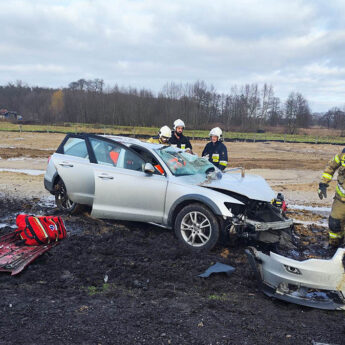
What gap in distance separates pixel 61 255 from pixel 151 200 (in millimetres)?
1552

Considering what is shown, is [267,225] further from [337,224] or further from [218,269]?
[337,224]

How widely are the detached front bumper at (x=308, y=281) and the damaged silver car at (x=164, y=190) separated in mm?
1089

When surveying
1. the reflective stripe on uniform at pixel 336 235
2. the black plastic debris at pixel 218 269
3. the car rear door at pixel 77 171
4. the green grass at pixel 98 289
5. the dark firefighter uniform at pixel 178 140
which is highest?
the dark firefighter uniform at pixel 178 140

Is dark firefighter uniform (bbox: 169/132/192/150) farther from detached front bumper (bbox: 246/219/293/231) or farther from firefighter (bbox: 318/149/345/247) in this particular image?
detached front bumper (bbox: 246/219/293/231)

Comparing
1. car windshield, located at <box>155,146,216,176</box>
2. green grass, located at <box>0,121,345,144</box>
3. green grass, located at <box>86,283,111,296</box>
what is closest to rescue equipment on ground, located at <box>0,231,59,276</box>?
green grass, located at <box>86,283,111,296</box>

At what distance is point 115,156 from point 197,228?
2.01 metres

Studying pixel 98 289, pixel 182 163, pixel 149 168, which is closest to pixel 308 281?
pixel 98 289

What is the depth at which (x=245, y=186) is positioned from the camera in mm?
5512

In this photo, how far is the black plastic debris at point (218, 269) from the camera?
4.31 meters

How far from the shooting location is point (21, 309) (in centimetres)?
339

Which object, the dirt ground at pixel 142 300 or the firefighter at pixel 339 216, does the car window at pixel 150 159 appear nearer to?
the dirt ground at pixel 142 300

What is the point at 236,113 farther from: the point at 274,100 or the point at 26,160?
the point at 26,160

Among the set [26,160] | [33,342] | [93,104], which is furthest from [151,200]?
[93,104]

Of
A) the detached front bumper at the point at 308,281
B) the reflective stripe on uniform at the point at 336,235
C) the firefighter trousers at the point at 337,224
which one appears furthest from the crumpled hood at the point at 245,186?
the detached front bumper at the point at 308,281
